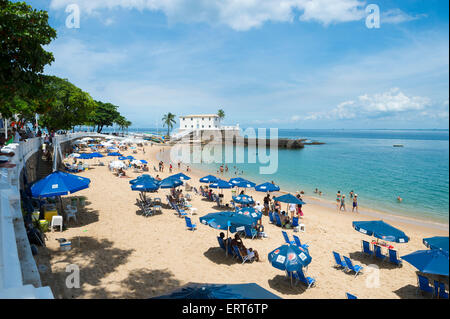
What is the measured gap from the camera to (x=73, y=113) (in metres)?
33.0

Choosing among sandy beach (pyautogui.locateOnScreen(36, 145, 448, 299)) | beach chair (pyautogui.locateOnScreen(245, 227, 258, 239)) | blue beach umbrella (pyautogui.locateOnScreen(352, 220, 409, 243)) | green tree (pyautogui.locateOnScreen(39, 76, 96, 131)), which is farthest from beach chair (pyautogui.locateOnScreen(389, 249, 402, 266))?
green tree (pyautogui.locateOnScreen(39, 76, 96, 131))

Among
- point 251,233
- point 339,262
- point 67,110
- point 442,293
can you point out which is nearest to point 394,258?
point 339,262

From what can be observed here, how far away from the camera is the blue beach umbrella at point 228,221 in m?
8.64

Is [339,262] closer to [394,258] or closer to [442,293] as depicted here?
[394,258]

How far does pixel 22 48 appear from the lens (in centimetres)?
655

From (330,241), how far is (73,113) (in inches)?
1345

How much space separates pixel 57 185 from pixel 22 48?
5464mm

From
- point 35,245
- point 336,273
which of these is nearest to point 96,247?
point 35,245

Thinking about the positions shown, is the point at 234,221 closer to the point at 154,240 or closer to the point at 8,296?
the point at 154,240

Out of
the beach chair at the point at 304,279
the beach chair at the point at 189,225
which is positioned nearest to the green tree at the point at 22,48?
the beach chair at the point at 189,225

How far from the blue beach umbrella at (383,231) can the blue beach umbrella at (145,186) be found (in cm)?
981

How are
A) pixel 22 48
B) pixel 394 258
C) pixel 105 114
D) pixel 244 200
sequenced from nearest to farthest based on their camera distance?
pixel 22 48 → pixel 394 258 → pixel 244 200 → pixel 105 114

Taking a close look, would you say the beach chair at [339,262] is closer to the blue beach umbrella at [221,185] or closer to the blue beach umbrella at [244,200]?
the blue beach umbrella at [244,200]

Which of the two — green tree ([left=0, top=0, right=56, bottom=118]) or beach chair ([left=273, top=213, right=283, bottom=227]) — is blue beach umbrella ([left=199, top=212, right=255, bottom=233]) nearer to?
beach chair ([left=273, top=213, right=283, bottom=227])
